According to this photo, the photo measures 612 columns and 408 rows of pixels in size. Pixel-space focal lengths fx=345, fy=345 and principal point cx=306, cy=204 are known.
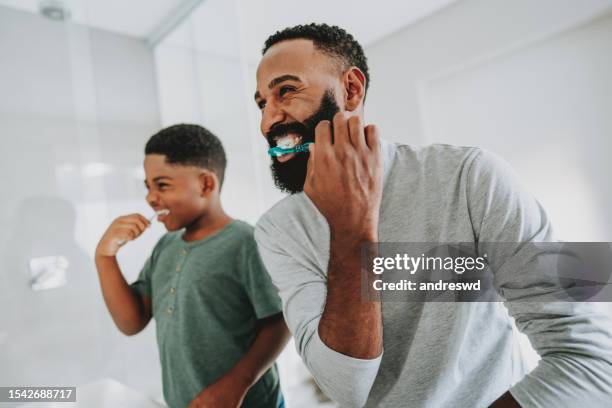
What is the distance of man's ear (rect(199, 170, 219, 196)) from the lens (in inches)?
24.8

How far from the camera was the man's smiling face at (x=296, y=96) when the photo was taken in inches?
18.4

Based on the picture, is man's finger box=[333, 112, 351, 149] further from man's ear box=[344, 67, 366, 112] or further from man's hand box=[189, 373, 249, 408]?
man's hand box=[189, 373, 249, 408]

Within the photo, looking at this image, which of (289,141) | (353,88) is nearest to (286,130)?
(289,141)

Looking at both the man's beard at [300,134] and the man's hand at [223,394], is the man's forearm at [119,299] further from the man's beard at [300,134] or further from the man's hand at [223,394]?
the man's beard at [300,134]

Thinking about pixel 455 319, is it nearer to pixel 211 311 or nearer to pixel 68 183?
pixel 211 311

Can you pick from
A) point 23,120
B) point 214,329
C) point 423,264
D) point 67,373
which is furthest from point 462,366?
point 23,120

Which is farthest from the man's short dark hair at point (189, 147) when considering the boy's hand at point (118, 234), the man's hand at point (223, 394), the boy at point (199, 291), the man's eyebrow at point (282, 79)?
the man's hand at point (223, 394)

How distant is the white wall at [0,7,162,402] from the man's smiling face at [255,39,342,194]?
39 centimetres

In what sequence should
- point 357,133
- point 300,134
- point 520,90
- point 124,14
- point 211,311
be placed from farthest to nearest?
point 520,90 < point 124,14 < point 211,311 < point 300,134 < point 357,133

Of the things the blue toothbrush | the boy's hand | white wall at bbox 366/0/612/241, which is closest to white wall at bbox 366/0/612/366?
white wall at bbox 366/0/612/241

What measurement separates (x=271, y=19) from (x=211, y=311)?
0.52m

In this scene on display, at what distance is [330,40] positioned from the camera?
50 cm

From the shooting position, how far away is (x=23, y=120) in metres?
0.64

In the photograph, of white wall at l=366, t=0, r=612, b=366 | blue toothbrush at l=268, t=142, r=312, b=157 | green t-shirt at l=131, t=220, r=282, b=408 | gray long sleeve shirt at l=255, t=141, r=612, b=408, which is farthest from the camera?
white wall at l=366, t=0, r=612, b=366
